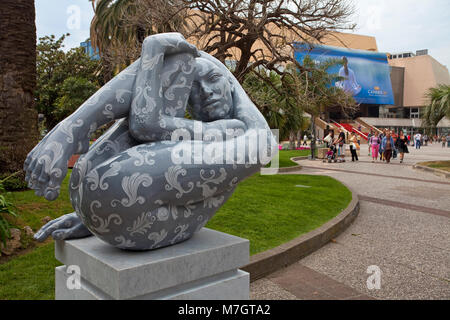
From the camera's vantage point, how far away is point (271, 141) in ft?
8.07

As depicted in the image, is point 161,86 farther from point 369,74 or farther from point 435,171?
point 369,74

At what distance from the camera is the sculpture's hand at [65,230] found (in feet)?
7.83

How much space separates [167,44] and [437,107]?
1684cm

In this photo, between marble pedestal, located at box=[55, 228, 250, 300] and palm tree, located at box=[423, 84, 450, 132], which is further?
palm tree, located at box=[423, 84, 450, 132]

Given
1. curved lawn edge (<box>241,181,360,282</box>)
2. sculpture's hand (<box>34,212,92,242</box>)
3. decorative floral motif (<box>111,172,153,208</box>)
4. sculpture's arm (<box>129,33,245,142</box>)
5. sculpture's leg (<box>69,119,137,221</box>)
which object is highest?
sculpture's arm (<box>129,33,245,142</box>)

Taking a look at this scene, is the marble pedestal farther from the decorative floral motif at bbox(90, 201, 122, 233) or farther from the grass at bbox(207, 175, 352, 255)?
the grass at bbox(207, 175, 352, 255)

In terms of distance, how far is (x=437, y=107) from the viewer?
15.9 metres

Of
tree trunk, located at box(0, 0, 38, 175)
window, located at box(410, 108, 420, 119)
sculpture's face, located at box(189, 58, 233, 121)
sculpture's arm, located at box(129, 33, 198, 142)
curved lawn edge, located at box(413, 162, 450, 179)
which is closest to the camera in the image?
sculpture's arm, located at box(129, 33, 198, 142)

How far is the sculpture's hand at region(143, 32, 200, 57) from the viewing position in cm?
220

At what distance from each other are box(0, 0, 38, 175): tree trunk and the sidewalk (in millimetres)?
4908

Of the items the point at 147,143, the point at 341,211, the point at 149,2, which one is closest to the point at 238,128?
the point at 147,143

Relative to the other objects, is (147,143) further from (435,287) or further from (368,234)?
(368,234)

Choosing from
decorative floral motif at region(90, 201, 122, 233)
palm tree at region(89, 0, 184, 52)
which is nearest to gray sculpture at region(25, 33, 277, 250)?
decorative floral motif at region(90, 201, 122, 233)

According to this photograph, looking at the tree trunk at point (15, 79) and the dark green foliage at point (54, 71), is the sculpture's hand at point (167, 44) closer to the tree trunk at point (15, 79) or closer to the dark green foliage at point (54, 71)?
the tree trunk at point (15, 79)
